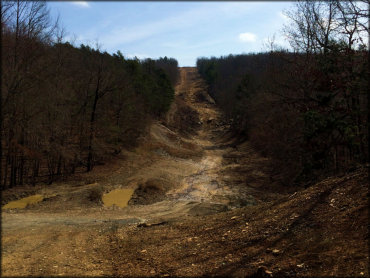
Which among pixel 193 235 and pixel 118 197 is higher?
pixel 193 235

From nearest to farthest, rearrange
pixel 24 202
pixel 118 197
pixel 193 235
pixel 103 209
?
pixel 193 235
pixel 103 209
pixel 24 202
pixel 118 197

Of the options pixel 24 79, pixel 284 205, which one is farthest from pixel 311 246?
pixel 24 79

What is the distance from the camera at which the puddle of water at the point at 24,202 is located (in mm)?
15820

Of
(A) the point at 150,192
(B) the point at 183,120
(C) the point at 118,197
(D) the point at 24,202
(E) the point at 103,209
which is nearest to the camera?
(E) the point at 103,209

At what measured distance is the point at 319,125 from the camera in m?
8.85

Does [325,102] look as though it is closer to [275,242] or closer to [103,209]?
[275,242]

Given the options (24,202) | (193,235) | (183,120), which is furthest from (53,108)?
(183,120)

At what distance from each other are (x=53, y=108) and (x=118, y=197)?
7934 millimetres

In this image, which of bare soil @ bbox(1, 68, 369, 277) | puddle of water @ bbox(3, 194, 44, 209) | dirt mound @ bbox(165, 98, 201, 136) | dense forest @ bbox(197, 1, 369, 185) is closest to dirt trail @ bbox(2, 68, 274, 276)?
bare soil @ bbox(1, 68, 369, 277)

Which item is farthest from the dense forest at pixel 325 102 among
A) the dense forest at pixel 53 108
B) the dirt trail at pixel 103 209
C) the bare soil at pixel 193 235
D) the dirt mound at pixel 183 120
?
the dirt mound at pixel 183 120

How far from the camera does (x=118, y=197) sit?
19.5 m

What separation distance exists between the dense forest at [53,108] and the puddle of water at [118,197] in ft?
16.4

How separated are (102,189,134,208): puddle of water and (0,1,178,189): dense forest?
5.01 meters

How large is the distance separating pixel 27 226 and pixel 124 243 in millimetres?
4784
